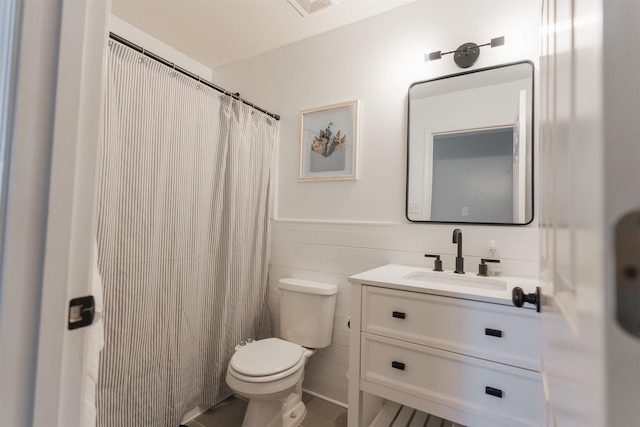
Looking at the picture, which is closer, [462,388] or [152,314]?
[462,388]

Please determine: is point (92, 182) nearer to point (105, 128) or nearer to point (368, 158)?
point (105, 128)

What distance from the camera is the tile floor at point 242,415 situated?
5.45ft

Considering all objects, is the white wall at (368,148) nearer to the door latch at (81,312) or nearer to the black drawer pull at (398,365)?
the black drawer pull at (398,365)

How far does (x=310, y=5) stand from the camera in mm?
1766

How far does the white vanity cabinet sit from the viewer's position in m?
1.00

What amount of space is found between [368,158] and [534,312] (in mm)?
1184

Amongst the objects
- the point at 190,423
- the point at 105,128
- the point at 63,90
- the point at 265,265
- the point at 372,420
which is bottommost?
the point at 190,423

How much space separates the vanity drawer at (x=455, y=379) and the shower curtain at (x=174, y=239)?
1.03 meters

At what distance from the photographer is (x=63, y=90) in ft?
1.53

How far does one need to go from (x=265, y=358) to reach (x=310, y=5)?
209 cm

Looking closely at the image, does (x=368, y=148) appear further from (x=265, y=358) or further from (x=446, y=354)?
(x=265, y=358)

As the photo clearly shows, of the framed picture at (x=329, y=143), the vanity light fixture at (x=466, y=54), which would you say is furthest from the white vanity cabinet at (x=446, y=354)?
the vanity light fixture at (x=466, y=54)

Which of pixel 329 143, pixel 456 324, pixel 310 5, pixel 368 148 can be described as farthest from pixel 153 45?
pixel 456 324

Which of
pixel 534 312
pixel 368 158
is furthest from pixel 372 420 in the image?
pixel 368 158
